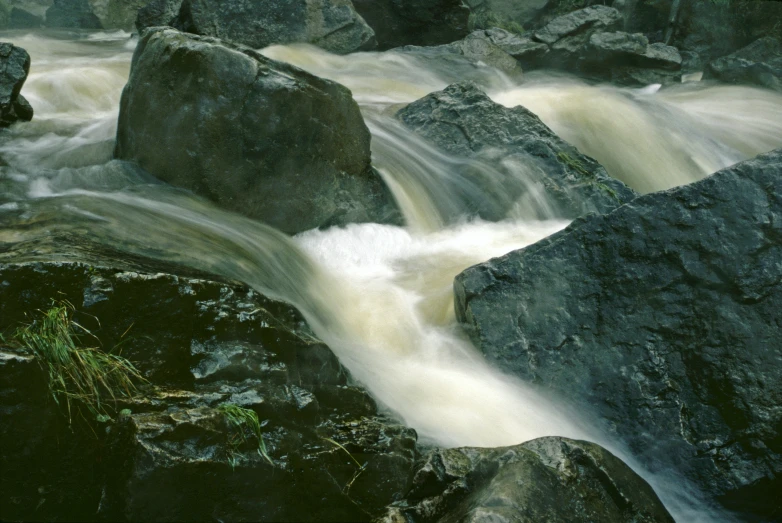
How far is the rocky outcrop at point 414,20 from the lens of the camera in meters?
12.6

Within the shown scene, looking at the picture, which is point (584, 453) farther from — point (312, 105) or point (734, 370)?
point (312, 105)

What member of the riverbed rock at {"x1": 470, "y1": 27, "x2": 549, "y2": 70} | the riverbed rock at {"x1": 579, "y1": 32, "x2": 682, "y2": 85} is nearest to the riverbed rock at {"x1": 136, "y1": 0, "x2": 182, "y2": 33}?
the riverbed rock at {"x1": 470, "y1": 27, "x2": 549, "y2": 70}

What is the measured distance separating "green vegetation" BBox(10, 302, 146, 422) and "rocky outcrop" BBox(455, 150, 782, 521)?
210 cm

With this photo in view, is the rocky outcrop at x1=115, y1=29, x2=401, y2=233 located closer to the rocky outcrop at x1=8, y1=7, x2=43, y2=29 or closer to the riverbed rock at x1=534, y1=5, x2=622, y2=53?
the riverbed rock at x1=534, y1=5, x2=622, y2=53

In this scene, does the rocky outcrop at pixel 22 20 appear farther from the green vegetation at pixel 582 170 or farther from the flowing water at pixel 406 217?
the green vegetation at pixel 582 170

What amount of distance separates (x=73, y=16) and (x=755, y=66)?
1271 cm

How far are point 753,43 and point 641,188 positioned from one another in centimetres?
646

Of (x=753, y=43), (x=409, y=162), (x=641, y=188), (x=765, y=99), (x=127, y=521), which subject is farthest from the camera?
(x=753, y=43)

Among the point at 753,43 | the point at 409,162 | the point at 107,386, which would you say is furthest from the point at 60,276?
the point at 753,43

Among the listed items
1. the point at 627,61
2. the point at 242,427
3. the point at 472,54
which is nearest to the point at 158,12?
the point at 472,54

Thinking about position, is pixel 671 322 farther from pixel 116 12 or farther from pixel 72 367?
pixel 116 12

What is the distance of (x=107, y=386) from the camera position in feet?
8.94

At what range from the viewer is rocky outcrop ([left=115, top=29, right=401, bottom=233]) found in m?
5.02

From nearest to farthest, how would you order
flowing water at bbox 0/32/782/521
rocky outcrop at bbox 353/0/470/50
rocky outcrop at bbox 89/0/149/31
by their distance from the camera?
1. flowing water at bbox 0/32/782/521
2. rocky outcrop at bbox 353/0/470/50
3. rocky outcrop at bbox 89/0/149/31
